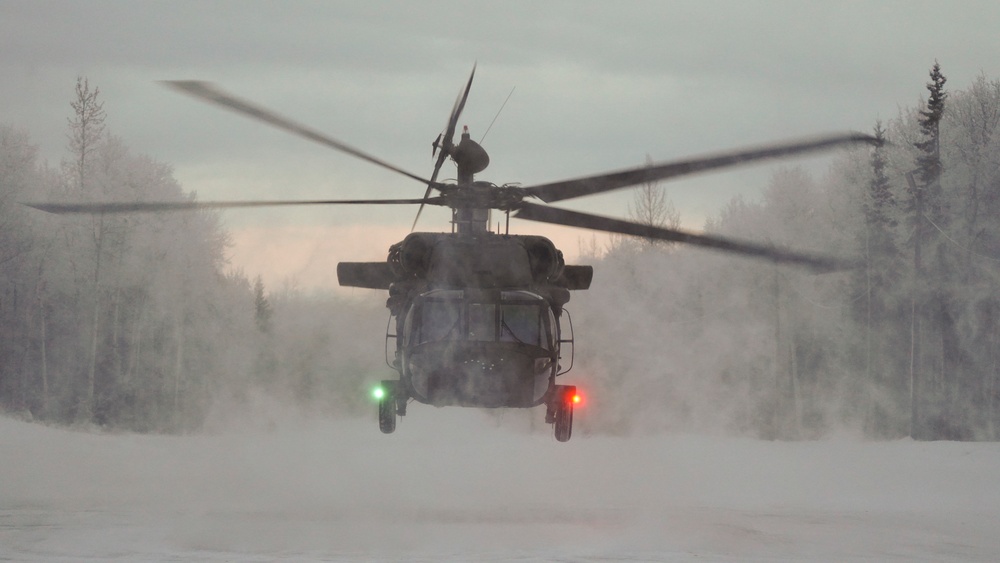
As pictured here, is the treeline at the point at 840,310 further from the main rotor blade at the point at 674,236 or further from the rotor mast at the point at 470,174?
the main rotor blade at the point at 674,236

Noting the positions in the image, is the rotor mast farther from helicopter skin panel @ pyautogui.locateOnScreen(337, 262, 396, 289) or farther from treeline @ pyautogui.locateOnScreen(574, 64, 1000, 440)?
treeline @ pyautogui.locateOnScreen(574, 64, 1000, 440)

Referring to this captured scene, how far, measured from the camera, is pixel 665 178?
13500mm

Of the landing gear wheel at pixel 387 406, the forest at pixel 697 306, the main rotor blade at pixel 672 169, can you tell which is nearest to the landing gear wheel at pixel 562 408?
the landing gear wheel at pixel 387 406

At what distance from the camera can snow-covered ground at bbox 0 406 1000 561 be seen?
21609 millimetres

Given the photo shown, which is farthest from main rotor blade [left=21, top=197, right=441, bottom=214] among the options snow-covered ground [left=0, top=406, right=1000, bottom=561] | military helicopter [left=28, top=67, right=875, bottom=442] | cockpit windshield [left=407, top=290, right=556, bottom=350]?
snow-covered ground [left=0, top=406, right=1000, bottom=561]

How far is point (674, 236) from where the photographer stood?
14.7m

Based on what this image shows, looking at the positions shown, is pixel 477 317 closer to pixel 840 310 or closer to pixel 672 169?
pixel 672 169

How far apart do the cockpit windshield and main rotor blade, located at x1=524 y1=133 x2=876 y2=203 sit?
1.48m

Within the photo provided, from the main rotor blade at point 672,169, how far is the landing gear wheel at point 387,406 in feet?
11.3

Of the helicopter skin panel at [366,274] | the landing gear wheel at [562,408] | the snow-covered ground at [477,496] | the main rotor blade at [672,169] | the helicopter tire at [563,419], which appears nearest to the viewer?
the main rotor blade at [672,169]

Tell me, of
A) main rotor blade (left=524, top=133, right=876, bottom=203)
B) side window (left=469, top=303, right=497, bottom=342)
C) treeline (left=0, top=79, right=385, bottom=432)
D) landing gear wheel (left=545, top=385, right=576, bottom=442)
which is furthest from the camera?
treeline (left=0, top=79, right=385, bottom=432)

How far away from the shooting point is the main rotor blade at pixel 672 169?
41.0 ft

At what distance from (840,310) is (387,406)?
33369mm

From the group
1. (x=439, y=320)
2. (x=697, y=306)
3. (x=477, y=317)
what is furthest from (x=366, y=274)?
(x=697, y=306)
